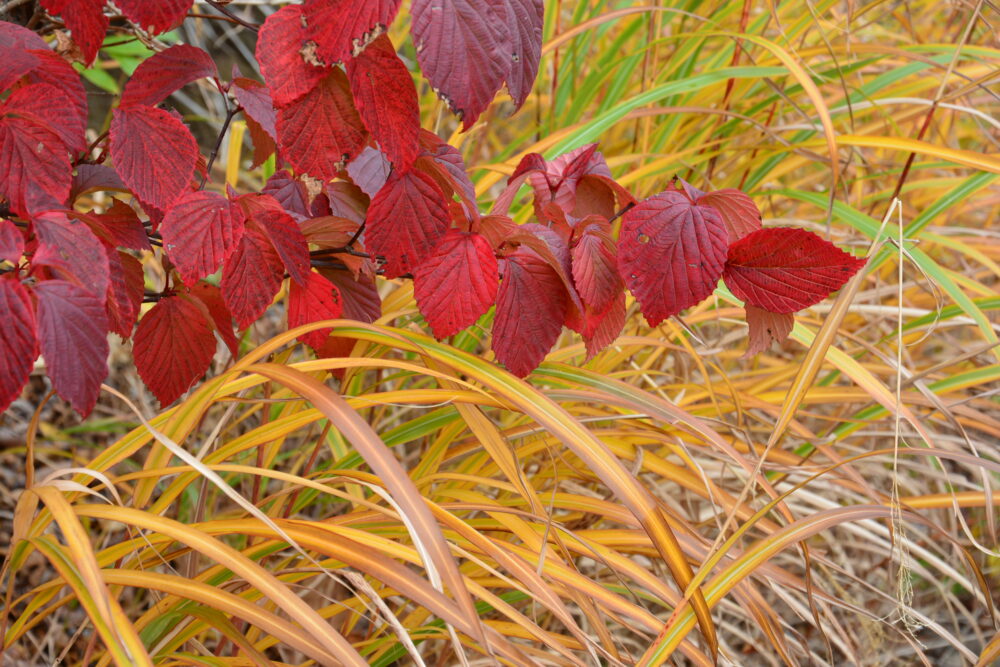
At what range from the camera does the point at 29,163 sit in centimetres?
54

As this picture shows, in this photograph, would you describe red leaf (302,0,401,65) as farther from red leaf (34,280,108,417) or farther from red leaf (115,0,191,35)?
red leaf (34,280,108,417)

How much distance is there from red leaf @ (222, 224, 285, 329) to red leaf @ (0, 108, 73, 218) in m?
0.12

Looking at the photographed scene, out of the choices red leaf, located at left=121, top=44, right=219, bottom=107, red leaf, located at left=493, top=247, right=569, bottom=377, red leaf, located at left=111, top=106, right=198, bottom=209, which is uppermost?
red leaf, located at left=121, top=44, right=219, bottom=107

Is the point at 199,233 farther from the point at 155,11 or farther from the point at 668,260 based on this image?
the point at 668,260

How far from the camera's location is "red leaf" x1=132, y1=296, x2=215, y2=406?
685 mm

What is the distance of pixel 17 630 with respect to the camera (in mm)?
731

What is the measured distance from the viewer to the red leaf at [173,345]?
0.68 m

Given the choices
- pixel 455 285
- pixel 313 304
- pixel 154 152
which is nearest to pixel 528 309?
pixel 455 285

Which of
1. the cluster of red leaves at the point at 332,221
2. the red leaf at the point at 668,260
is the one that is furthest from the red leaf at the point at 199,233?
the red leaf at the point at 668,260

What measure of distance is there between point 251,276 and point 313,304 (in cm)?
8

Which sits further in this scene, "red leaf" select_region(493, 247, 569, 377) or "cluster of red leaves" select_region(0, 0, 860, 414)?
"red leaf" select_region(493, 247, 569, 377)

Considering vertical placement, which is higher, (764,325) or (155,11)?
(155,11)

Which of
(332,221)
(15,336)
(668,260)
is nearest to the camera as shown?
(15,336)

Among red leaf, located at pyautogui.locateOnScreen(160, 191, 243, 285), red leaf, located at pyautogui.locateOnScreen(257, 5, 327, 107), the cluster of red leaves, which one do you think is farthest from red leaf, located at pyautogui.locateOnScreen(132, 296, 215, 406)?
red leaf, located at pyautogui.locateOnScreen(257, 5, 327, 107)
